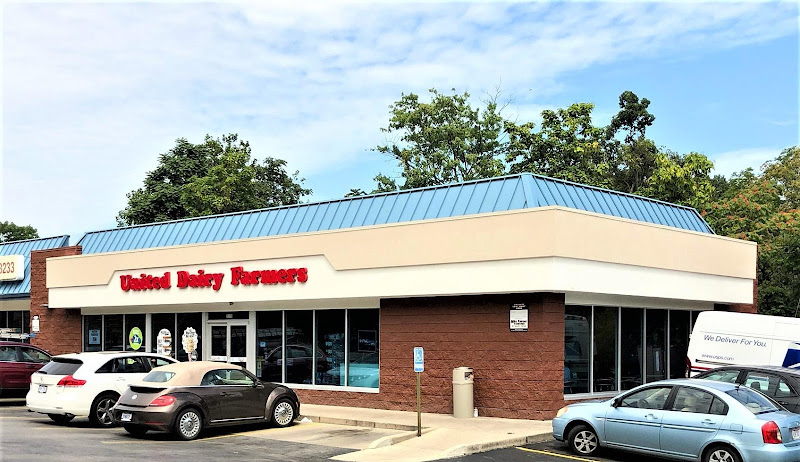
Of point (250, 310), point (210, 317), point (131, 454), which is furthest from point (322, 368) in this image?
point (131, 454)

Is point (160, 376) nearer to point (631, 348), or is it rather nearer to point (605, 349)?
point (605, 349)

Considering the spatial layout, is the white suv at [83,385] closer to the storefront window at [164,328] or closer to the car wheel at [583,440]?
the storefront window at [164,328]

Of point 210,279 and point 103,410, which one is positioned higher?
point 210,279

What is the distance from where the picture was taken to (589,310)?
Answer: 65.0 ft

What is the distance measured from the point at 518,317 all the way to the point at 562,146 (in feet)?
88.2

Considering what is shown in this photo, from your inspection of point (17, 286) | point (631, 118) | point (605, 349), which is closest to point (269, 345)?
point (605, 349)

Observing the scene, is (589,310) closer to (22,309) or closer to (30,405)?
(30,405)

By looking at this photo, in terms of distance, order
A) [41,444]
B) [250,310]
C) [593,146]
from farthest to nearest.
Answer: [593,146] < [250,310] < [41,444]

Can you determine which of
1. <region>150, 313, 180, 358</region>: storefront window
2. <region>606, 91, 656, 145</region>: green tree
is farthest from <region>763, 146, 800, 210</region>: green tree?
<region>150, 313, 180, 358</region>: storefront window

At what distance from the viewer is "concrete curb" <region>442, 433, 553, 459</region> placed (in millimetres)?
14688

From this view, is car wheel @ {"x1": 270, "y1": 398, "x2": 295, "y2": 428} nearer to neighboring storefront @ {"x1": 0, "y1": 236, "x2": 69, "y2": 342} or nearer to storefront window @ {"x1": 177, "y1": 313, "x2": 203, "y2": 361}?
storefront window @ {"x1": 177, "y1": 313, "x2": 203, "y2": 361}

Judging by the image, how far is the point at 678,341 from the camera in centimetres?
2314

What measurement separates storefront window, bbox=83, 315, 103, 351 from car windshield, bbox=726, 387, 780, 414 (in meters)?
21.8

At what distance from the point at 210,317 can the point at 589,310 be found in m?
11.4
